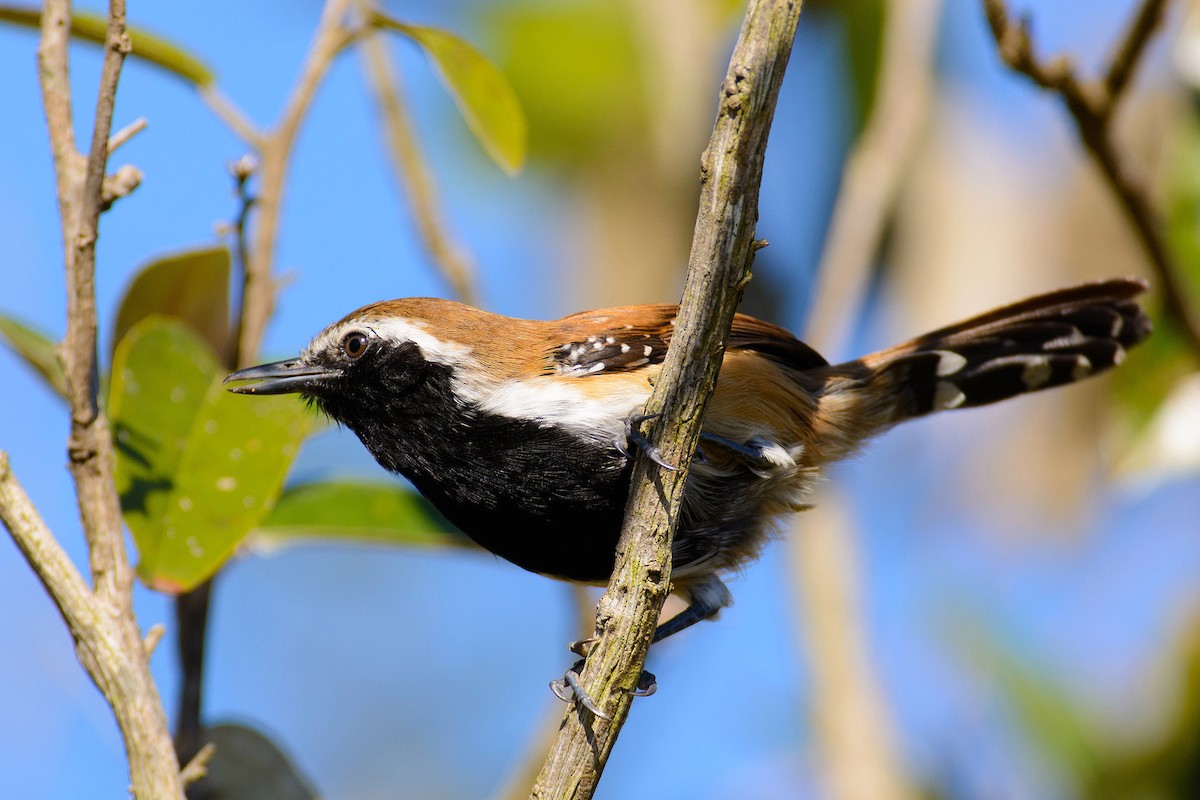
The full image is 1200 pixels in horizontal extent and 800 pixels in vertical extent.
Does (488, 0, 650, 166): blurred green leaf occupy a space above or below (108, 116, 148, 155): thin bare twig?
above

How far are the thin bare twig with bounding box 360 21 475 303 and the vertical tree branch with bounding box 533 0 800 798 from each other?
6.33 ft

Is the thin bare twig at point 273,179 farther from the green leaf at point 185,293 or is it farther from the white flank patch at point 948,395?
the white flank patch at point 948,395

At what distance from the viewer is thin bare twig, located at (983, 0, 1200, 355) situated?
12.2ft

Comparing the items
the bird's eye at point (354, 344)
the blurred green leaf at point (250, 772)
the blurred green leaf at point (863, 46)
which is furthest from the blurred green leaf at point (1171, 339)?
the blurred green leaf at point (250, 772)

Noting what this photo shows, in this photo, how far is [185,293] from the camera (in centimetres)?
352

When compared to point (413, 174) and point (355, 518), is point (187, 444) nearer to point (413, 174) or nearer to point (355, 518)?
point (355, 518)

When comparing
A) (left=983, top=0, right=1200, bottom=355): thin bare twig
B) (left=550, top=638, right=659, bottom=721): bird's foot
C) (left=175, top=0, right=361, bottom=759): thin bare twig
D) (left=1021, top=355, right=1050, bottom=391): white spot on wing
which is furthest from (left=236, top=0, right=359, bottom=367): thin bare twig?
(left=1021, top=355, right=1050, bottom=391): white spot on wing

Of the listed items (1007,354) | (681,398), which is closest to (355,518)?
(681,398)

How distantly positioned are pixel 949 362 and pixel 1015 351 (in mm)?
263

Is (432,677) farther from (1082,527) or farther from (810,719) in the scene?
(1082,527)

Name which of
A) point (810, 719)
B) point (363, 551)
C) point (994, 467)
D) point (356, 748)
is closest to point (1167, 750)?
point (810, 719)

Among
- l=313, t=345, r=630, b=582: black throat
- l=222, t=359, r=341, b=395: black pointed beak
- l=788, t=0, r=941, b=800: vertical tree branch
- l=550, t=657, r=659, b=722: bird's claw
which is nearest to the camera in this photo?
l=550, t=657, r=659, b=722: bird's claw

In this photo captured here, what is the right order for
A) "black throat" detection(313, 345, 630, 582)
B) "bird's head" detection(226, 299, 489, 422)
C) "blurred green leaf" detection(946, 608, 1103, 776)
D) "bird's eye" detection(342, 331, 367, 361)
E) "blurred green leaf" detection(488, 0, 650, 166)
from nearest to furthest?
1. "black throat" detection(313, 345, 630, 582)
2. "bird's head" detection(226, 299, 489, 422)
3. "bird's eye" detection(342, 331, 367, 361)
4. "blurred green leaf" detection(946, 608, 1103, 776)
5. "blurred green leaf" detection(488, 0, 650, 166)

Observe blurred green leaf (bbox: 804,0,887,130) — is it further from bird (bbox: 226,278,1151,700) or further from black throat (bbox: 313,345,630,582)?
black throat (bbox: 313,345,630,582)
